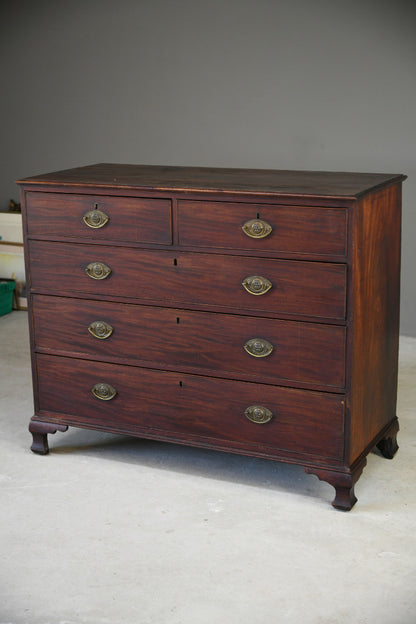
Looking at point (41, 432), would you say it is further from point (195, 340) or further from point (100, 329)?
point (195, 340)

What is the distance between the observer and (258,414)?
290cm

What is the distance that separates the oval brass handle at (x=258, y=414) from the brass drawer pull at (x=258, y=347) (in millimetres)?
180

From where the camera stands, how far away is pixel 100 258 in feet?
9.92

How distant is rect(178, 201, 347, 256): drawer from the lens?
8.69 ft

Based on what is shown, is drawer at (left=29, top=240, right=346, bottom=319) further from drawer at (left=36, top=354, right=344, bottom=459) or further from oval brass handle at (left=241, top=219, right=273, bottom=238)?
drawer at (left=36, top=354, right=344, bottom=459)

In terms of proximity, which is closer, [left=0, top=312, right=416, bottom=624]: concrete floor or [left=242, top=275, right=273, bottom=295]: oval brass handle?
[left=0, top=312, right=416, bottom=624]: concrete floor

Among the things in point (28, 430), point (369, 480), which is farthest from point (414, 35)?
point (28, 430)

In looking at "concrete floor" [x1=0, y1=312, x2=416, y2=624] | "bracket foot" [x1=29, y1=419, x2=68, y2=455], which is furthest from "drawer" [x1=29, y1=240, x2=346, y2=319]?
"concrete floor" [x1=0, y1=312, x2=416, y2=624]

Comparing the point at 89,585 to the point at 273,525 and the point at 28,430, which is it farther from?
the point at 28,430

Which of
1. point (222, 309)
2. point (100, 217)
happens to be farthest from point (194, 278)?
point (100, 217)

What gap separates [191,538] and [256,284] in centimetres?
81

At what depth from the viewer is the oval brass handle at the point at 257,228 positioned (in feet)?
8.99

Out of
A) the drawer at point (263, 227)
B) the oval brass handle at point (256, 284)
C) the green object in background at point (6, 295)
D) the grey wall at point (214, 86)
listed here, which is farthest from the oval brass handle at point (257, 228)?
the green object in background at point (6, 295)

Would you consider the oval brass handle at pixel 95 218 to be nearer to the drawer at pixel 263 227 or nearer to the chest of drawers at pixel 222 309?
the chest of drawers at pixel 222 309
